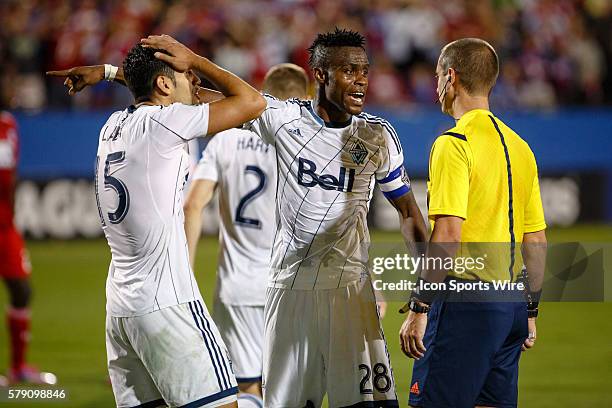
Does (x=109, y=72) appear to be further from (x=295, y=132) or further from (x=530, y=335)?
(x=530, y=335)

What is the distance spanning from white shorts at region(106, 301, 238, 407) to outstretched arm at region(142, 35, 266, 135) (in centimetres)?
85

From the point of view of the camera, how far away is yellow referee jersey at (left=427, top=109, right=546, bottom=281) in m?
4.31

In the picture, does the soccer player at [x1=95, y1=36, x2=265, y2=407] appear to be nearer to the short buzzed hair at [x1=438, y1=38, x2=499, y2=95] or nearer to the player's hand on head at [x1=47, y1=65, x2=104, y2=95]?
the player's hand on head at [x1=47, y1=65, x2=104, y2=95]

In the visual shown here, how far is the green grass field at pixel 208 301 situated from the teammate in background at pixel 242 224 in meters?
0.88

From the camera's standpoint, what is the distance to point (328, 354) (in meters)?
4.75

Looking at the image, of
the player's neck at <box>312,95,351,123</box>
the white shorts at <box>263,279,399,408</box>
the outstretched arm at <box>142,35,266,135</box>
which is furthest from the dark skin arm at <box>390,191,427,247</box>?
the outstretched arm at <box>142,35,266,135</box>

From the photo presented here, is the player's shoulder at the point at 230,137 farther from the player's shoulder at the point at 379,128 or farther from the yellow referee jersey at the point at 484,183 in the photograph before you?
the yellow referee jersey at the point at 484,183

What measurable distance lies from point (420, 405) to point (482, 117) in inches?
52.7

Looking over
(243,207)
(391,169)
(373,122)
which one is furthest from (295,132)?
(243,207)

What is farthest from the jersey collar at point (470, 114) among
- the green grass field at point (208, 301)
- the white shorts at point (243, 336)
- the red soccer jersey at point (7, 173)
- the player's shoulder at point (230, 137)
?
the red soccer jersey at point (7, 173)

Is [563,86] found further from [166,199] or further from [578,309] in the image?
[166,199]

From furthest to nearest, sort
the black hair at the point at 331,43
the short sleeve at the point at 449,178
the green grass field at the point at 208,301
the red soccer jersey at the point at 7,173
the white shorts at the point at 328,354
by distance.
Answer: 1. the red soccer jersey at the point at 7,173
2. the green grass field at the point at 208,301
3. the black hair at the point at 331,43
4. the white shorts at the point at 328,354
5. the short sleeve at the point at 449,178

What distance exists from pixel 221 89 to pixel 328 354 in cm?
138

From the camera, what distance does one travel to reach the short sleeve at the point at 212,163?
6.17 metres
